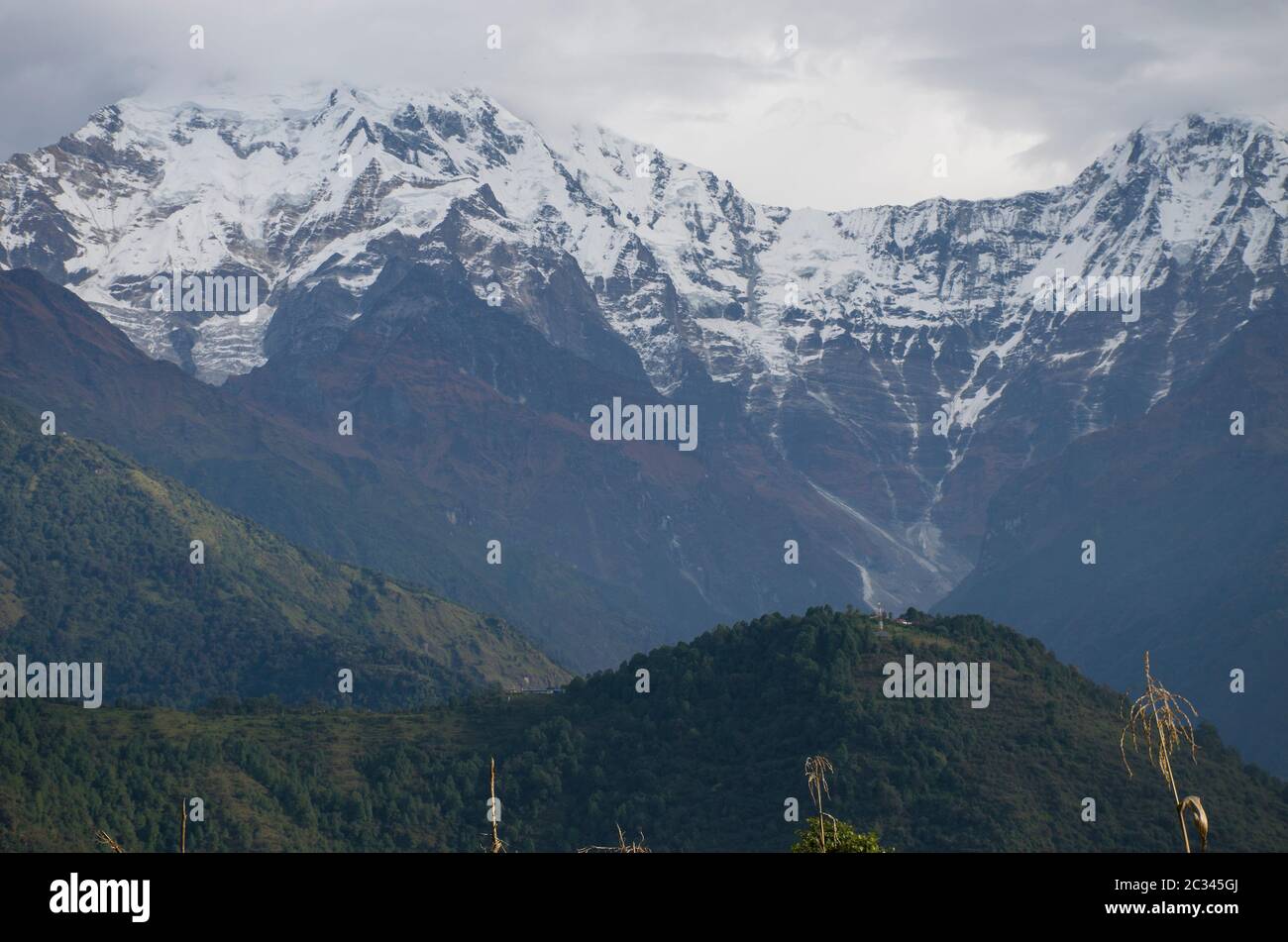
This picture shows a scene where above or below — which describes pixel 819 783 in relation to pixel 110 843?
above

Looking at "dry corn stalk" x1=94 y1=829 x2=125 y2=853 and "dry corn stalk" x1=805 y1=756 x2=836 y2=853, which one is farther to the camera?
"dry corn stalk" x1=805 y1=756 x2=836 y2=853

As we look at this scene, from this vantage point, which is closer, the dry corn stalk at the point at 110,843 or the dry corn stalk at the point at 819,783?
the dry corn stalk at the point at 110,843

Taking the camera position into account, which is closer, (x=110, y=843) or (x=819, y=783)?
(x=110, y=843)
